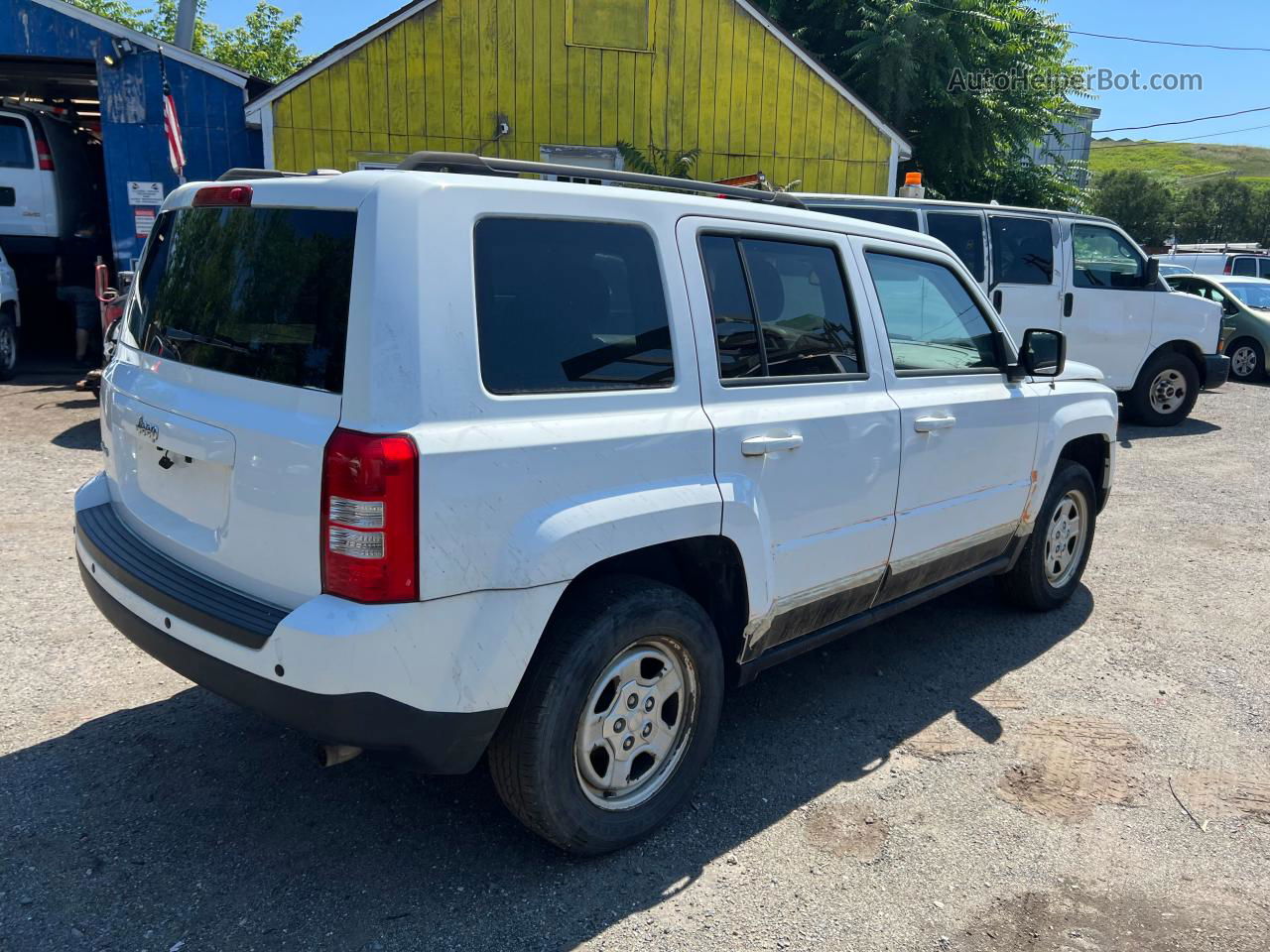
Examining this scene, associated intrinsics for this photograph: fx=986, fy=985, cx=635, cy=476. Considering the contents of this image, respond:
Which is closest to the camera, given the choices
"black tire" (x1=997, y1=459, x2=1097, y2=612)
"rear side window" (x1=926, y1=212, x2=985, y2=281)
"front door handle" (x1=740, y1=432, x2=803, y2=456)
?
"front door handle" (x1=740, y1=432, x2=803, y2=456)

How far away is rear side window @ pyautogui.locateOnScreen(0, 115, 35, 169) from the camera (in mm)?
11555

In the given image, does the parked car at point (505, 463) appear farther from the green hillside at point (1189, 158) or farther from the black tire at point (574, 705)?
the green hillside at point (1189, 158)

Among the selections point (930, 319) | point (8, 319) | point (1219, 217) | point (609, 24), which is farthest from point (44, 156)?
point (1219, 217)

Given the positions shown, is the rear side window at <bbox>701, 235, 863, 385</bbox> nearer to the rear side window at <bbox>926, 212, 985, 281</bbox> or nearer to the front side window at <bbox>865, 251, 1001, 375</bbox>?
the front side window at <bbox>865, 251, 1001, 375</bbox>

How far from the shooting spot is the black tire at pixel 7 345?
1052cm

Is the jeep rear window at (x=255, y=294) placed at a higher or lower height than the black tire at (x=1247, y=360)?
higher

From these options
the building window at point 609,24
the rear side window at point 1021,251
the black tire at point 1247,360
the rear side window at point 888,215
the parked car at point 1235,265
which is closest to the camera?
the rear side window at point 888,215

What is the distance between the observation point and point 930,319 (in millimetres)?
4078

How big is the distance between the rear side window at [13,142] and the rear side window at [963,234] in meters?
10.3

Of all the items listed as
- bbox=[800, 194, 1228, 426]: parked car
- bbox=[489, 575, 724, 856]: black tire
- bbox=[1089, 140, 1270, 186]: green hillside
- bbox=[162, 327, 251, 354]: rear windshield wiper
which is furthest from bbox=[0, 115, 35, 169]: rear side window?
bbox=[1089, 140, 1270, 186]: green hillside

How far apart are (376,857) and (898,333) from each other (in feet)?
8.62

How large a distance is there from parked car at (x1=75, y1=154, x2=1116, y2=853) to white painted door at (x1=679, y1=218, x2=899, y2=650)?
1cm

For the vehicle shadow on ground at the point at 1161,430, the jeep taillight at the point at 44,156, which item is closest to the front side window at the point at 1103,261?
the vehicle shadow on ground at the point at 1161,430

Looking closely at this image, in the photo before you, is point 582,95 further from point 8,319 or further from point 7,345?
point 7,345
